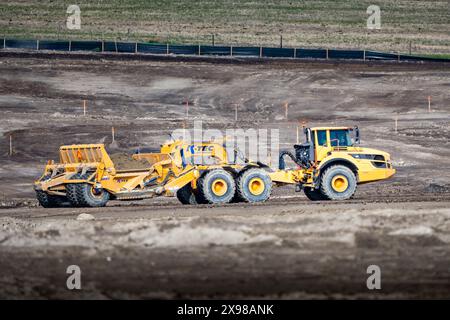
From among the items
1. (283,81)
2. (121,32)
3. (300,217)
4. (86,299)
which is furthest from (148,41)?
(86,299)

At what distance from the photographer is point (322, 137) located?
32188 millimetres

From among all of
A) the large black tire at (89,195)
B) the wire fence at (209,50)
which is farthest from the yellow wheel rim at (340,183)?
the wire fence at (209,50)

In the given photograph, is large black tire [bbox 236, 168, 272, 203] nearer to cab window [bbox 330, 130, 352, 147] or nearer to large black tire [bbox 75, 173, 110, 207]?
cab window [bbox 330, 130, 352, 147]

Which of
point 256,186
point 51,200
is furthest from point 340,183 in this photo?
point 51,200

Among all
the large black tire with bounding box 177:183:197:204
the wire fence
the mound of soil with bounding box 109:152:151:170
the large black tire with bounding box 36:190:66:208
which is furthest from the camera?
the wire fence

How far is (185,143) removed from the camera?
32.4 m

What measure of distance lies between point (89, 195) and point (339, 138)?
24.1ft

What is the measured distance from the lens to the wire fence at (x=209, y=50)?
66.4m

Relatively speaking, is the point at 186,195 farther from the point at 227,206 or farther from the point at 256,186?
the point at 227,206

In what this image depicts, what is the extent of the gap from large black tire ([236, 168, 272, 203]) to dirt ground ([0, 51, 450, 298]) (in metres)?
0.48

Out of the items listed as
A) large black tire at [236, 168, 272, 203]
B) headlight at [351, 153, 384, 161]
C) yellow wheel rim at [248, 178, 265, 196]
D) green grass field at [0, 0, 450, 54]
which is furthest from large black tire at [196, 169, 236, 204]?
green grass field at [0, 0, 450, 54]

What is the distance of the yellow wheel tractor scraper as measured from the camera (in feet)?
103
